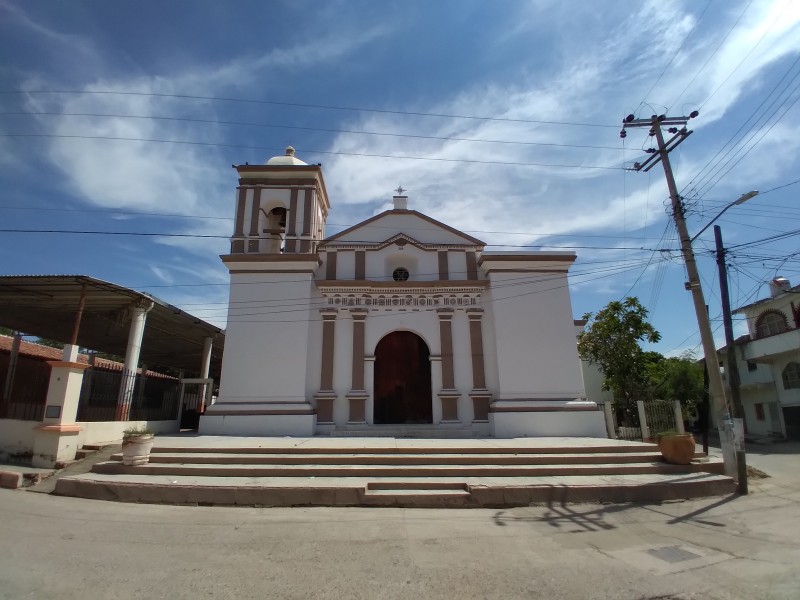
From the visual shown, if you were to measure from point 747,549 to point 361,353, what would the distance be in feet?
34.6

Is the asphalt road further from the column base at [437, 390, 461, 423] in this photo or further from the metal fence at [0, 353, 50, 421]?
the column base at [437, 390, 461, 423]

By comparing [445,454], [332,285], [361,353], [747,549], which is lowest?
[747,549]

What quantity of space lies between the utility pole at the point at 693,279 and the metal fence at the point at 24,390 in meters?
15.1

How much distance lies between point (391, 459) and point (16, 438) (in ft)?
26.2

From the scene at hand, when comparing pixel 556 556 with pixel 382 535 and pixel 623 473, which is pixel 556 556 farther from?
pixel 623 473

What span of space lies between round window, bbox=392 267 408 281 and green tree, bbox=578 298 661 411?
8.44 m

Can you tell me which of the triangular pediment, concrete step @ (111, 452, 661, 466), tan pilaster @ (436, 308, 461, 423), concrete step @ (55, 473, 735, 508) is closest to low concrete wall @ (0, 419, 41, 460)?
concrete step @ (111, 452, 661, 466)

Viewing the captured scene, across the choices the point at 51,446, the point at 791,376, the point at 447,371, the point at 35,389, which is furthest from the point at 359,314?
the point at 791,376

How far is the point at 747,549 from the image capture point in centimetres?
537

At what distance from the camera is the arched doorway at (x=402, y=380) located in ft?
47.7

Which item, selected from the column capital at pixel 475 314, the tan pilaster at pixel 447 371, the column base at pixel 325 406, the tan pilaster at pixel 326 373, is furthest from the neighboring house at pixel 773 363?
the column base at pixel 325 406

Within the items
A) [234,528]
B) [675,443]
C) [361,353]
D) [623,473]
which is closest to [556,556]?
[234,528]

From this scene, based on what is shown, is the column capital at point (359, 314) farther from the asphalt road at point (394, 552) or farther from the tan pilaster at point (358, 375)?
the asphalt road at point (394, 552)

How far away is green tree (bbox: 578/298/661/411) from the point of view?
56.3ft
